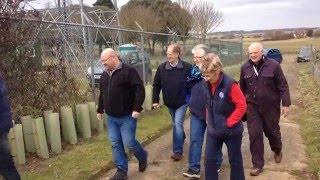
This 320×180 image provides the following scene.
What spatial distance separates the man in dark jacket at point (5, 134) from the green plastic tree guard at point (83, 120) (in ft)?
13.0

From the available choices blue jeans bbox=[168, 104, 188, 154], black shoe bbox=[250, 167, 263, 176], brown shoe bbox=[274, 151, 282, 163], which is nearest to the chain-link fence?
blue jeans bbox=[168, 104, 188, 154]

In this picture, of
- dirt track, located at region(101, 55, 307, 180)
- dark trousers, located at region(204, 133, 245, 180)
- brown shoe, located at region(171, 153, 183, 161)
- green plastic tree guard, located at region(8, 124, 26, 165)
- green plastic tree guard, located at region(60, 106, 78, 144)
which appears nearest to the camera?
dark trousers, located at region(204, 133, 245, 180)

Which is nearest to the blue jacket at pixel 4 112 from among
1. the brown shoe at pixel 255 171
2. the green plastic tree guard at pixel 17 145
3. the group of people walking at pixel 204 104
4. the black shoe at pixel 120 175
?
the group of people walking at pixel 204 104

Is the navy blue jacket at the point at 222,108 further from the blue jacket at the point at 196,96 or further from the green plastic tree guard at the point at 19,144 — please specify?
the green plastic tree guard at the point at 19,144

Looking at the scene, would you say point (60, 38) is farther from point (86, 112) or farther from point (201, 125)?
point (201, 125)

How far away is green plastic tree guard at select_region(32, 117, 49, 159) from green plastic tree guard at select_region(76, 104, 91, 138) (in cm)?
149

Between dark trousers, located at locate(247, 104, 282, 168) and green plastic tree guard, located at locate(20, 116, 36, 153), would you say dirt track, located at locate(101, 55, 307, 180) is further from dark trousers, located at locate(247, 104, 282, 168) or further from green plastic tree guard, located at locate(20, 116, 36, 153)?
green plastic tree guard, located at locate(20, 116, 36, 153)

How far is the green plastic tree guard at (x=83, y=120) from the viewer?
9.73 m

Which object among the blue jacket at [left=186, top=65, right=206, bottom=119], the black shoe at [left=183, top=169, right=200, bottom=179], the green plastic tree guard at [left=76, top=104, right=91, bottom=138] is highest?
the blue jacket at [left=186, top=65, right=206, bottom=119]

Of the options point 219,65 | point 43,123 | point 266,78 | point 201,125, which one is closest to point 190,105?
point 201,125

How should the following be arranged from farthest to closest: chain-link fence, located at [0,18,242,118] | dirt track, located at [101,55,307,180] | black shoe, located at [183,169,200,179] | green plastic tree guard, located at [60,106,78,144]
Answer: green plastic tree guard, located at [60,106,78,144] < chain-link fence, located at [0,18,242,118] < dirt track, located at [101,55,307,180] < black shoe, located at [183,169,200,179]

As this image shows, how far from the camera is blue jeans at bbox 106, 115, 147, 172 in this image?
22.7 feet

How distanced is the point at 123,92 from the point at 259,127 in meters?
2.07

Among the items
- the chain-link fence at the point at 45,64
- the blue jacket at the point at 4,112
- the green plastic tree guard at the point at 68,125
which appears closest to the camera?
the blue jacket at the point at 4,112
